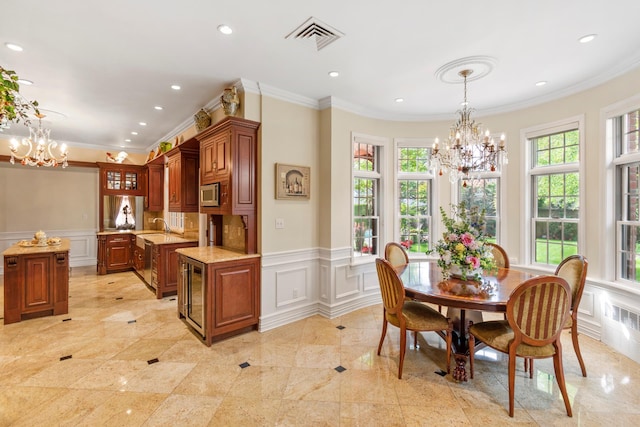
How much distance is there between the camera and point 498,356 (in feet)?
9.30

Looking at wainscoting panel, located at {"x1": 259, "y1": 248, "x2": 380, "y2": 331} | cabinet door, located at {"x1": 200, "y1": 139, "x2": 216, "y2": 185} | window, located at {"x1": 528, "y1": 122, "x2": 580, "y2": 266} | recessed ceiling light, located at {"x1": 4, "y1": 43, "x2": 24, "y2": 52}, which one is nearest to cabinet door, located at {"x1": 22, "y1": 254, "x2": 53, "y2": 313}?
cabinet door, located at {"x1": 200, "y1": 139, "x2": 216, "y2": 185}

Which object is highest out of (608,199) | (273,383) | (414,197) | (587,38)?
(587,38)

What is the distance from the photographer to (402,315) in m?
2.60

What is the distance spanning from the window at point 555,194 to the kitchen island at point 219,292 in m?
3.80

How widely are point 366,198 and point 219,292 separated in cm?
252

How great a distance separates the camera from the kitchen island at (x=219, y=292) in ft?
10.0

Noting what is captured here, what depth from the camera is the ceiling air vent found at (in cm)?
233

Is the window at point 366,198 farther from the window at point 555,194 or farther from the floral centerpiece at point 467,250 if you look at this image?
the window at point 555,194

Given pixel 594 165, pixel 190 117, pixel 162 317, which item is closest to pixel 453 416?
pixel 594 165

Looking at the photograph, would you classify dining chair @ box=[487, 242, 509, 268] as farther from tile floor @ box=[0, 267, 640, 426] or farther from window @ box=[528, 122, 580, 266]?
tile floor @ box=[0, 267, 640, 426]

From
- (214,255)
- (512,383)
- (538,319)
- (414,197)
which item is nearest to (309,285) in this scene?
(214,255)

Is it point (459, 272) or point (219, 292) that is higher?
point (459, 272)

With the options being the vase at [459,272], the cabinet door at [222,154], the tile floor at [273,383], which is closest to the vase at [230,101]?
the cabinet door at [222,154]

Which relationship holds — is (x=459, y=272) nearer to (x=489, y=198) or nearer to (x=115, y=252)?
(x=489, y=198)
